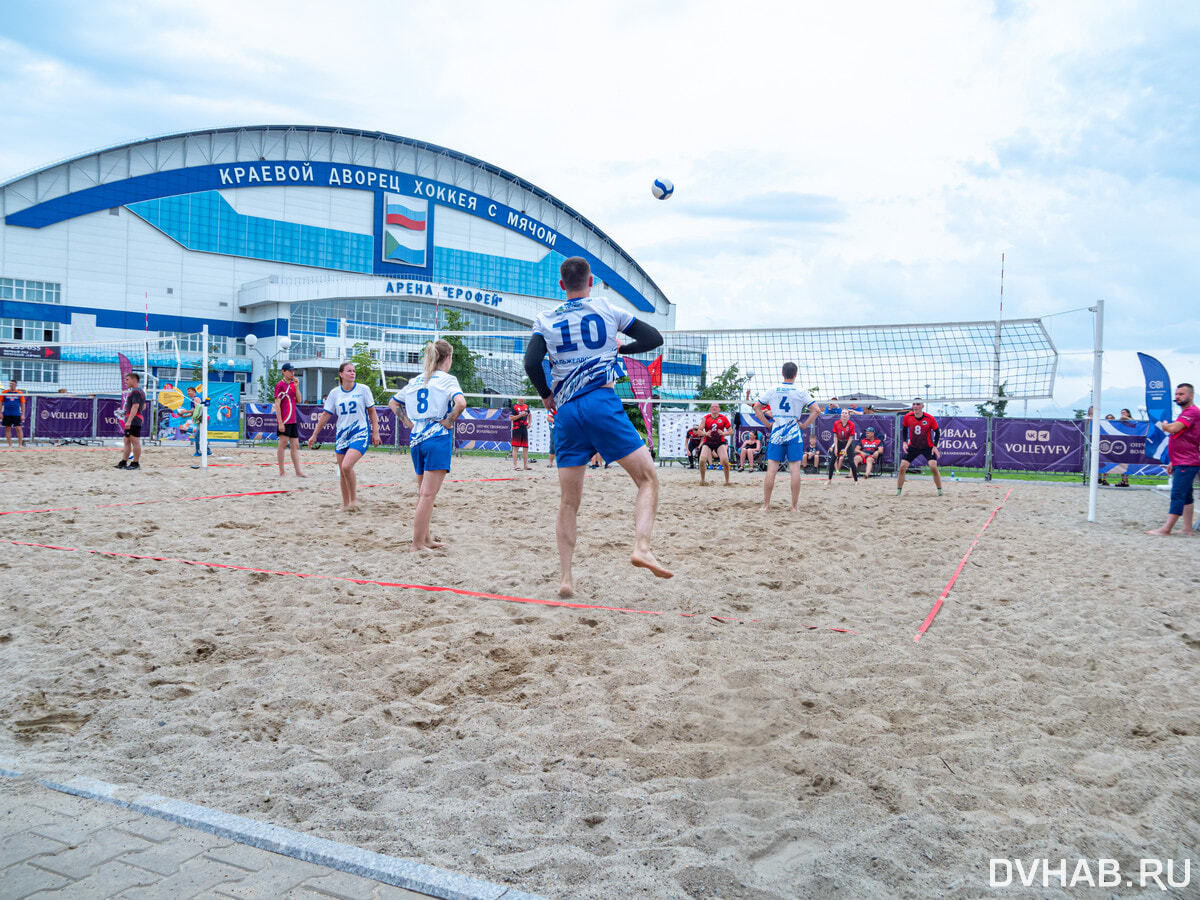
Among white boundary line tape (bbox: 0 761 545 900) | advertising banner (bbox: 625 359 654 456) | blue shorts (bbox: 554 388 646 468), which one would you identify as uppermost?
advertising banner (bbox: 625 359 654 456)

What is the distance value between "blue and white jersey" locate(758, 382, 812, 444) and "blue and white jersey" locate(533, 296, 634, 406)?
5.11 m

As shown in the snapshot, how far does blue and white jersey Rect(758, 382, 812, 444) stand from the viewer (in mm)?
8883

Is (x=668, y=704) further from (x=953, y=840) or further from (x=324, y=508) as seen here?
(x=324, y=508)

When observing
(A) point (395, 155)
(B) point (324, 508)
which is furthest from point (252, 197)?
(B) point (324, 508)

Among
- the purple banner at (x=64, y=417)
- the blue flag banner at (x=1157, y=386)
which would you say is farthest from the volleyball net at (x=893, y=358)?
the purple banner at (x=64, y=417)

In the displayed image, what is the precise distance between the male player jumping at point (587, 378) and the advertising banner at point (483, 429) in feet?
60.2

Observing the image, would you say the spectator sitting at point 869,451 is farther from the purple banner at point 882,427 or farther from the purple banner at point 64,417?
the purple banner at point 64,417

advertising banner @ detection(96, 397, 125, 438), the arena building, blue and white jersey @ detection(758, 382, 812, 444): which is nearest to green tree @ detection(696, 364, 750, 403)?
blue and white jersey @ detection(758, 382, 812, 444)

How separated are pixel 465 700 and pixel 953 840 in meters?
1.71

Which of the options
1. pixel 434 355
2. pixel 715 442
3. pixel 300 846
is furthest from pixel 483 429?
pixel 300 846

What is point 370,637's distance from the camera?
11.8ft

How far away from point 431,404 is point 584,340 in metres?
2.17

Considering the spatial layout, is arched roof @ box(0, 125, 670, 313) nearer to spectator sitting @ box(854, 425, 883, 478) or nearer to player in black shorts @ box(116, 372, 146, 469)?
player in black shorts @ box(116, 372, 146, 469)

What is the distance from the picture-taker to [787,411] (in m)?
8.91
